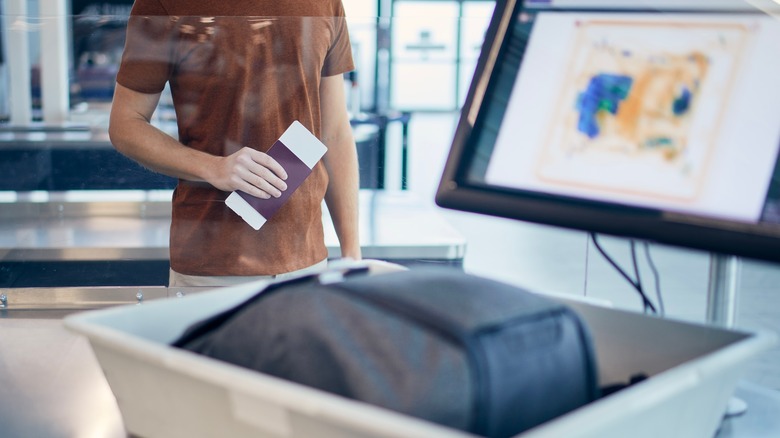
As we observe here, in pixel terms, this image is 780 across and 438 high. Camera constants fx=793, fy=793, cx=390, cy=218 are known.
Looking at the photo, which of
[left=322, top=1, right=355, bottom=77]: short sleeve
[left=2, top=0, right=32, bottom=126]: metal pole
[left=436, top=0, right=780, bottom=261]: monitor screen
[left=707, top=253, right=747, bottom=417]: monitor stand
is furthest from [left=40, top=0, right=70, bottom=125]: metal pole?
[left=707, top=253, right=747, bottom=417]: monitor stand

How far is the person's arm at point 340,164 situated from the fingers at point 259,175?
0.20m

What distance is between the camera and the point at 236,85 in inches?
48.9

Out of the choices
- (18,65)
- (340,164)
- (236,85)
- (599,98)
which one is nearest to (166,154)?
(236,85)

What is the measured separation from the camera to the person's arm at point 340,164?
4.26 feet

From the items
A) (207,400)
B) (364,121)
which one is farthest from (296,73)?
(207,400)

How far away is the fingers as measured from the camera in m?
1.10

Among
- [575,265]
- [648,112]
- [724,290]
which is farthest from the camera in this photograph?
[575,265]

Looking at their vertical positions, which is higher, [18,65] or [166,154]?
[18,65]

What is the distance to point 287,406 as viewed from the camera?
41cm

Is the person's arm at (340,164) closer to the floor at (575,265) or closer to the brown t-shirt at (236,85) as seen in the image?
the brown t-shirt at (236,85)

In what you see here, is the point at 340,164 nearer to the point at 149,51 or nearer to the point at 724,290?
the point at 149,51

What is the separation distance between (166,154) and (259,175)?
0.21 meters

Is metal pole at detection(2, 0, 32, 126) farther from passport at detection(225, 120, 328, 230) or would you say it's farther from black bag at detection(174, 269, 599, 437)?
black bag at detection(174, 269, 599, 437)

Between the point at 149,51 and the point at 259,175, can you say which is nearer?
the point at 259,175
